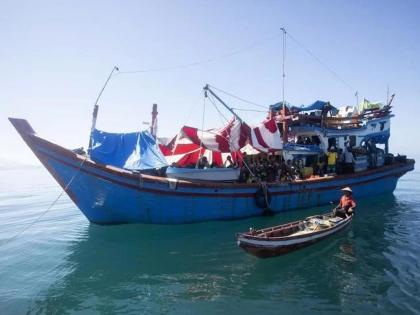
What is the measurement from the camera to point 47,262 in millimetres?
12148

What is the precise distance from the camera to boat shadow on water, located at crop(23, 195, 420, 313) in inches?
346

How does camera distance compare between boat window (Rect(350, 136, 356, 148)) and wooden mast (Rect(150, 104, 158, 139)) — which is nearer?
wooden mast (Rect(150, 104, 158, 139))

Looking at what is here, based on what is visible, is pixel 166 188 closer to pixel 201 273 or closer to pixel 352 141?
pixel 201 273

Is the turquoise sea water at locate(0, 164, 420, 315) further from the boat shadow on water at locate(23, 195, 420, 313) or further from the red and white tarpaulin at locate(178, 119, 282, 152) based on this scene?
the red and white tarpaulin at locate(178, 119, 282, 152)

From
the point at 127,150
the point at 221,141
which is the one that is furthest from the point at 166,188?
the point at 221,141

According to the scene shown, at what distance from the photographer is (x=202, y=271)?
10.6 metres

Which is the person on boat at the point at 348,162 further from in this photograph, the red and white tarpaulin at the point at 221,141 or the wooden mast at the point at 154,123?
the wooden mast at the point at 154,123

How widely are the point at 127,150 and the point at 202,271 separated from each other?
22.6ft

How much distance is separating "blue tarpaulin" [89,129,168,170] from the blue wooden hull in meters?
0.69

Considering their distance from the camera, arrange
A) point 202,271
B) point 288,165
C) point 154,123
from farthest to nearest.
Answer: point 288,165 < point 154,123 < point 202,271

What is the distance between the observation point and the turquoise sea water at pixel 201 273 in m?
8.47

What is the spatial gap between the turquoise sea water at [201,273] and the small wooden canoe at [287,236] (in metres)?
0.52

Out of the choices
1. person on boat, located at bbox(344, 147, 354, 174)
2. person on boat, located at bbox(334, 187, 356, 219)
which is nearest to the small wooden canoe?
person on boat, located at bbox(334, 187, 356, 219)

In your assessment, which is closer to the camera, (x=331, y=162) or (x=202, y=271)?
(x=202, y=271)
